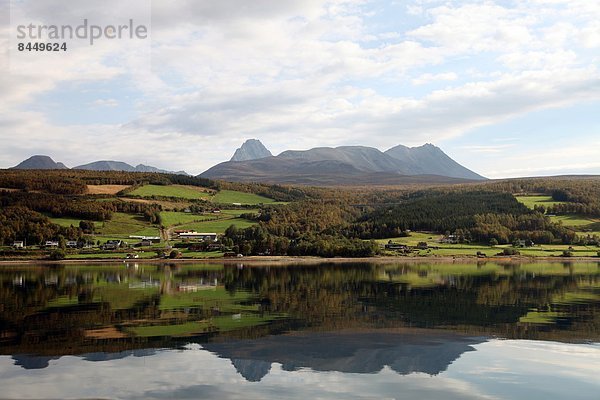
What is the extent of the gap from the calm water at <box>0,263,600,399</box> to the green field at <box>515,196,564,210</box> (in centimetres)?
9216

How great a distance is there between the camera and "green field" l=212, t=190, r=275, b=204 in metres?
163

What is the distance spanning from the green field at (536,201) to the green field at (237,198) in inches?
2829

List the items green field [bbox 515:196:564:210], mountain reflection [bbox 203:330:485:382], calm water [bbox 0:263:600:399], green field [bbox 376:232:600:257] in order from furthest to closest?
green field [bbox 515:196:564:210] < green field [bbox 376:232:600:257] < mountain reflection [bbox 203:330:485:382] < calm water [bbox 0:263:600:399]

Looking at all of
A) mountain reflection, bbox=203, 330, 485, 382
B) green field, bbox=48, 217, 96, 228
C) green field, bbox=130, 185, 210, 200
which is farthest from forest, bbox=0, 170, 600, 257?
mountain reflection, bbox=203, 330, 485, 382

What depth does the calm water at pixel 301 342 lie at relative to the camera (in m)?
21.3

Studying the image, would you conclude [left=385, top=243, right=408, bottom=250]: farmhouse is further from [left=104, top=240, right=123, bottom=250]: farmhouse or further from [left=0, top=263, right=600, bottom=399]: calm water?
[left=0, top=263, right=600, bottom=399]: calm water

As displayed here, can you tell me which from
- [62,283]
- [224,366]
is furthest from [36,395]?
[62,283]

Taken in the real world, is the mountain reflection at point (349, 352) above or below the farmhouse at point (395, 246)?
above

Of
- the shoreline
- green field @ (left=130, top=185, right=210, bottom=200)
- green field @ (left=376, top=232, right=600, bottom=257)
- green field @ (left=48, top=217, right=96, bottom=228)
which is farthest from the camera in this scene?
green field @ (left=130, top=185, right=210, bottom=200)

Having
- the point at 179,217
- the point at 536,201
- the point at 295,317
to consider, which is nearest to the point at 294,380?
the point at 295,317

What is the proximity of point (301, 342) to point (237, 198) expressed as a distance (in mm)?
140692

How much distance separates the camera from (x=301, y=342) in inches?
1144

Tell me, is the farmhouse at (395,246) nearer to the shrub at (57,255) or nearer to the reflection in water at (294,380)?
the shrub at (57,255)

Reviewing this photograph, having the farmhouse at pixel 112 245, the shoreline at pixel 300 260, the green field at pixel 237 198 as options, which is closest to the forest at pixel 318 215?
the shoreline at pixel 300 260
